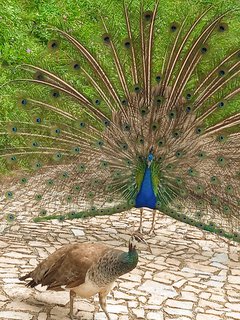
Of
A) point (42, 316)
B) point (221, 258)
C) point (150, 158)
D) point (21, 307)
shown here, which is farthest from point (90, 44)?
point (42, 316)

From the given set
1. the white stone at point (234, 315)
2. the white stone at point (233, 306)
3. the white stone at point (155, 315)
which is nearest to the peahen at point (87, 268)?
the white stone at point (155, 315)

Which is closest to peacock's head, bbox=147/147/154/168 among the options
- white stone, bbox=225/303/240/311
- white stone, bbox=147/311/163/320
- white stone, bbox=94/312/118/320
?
white stone, bbox=225/303/240/311

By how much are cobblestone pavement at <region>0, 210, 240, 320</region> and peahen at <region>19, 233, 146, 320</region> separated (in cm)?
37

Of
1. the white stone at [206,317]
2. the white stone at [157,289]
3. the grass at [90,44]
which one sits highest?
the grass at [90,44]

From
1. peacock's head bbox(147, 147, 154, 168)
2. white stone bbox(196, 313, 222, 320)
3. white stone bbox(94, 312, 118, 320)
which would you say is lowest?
white stone bbox(94, 312, 118, 320)

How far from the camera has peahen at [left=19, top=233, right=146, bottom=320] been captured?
418 centimetres

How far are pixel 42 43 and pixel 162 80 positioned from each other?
5.38 metres

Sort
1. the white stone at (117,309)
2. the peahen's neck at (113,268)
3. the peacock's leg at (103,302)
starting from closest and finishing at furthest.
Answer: the peahen's neck at (113,268) < the peacock's leg at (103,302) < the white stone at (117,309)

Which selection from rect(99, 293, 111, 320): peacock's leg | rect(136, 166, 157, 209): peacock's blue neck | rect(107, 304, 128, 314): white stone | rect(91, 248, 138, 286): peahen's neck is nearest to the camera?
rect(91, 248, 138, 286): peahen's neck

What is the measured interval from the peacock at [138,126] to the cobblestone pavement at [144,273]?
324 millimetres

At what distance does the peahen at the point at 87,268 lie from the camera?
4.18 meters

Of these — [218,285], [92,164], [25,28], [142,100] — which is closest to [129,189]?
[92,164]

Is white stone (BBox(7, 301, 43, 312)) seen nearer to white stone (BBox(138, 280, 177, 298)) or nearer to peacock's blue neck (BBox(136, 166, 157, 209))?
white stone (BBox(138, 280, 177, 298))

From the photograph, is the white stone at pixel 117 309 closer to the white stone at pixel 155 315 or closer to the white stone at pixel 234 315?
the white stone at pixel 155 315
